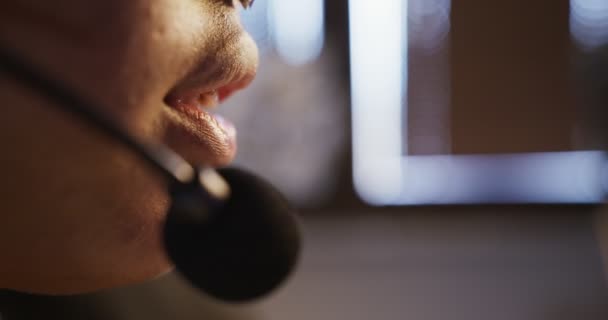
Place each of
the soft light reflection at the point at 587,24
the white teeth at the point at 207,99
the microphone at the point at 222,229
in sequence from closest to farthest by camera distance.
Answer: the microphone at the point at 222,229, the white teeth at the point at 207,99, the soft light reflection at the point at 587,24

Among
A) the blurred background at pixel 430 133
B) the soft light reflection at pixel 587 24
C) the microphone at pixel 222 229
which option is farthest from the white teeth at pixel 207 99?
the soft light reflection at pixel 587 24

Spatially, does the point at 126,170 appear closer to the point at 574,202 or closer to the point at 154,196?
the point at 154,196

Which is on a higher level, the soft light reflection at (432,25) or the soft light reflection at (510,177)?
the soft light reflection at (432,25)

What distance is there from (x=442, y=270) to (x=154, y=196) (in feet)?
2.80

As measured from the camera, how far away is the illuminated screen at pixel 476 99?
43.1 inches

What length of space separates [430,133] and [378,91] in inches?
5.3

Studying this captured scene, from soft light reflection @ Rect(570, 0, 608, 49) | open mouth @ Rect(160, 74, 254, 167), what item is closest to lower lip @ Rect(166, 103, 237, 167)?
open mouth @ Rect(160, 74, 254, 167)

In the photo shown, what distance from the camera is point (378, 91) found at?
44.5 inches

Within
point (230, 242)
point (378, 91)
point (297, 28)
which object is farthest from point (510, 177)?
point (230, 242)

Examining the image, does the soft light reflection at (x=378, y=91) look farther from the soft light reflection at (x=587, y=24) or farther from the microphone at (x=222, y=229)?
the microphone at (x=222, y=229)

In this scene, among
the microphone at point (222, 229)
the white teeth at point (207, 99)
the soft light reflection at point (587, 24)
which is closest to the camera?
the microphone at point (222, 229)

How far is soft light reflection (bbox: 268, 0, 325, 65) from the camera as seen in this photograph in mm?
1129

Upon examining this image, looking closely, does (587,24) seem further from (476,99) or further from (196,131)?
(196,131)

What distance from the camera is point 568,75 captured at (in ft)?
3.59
